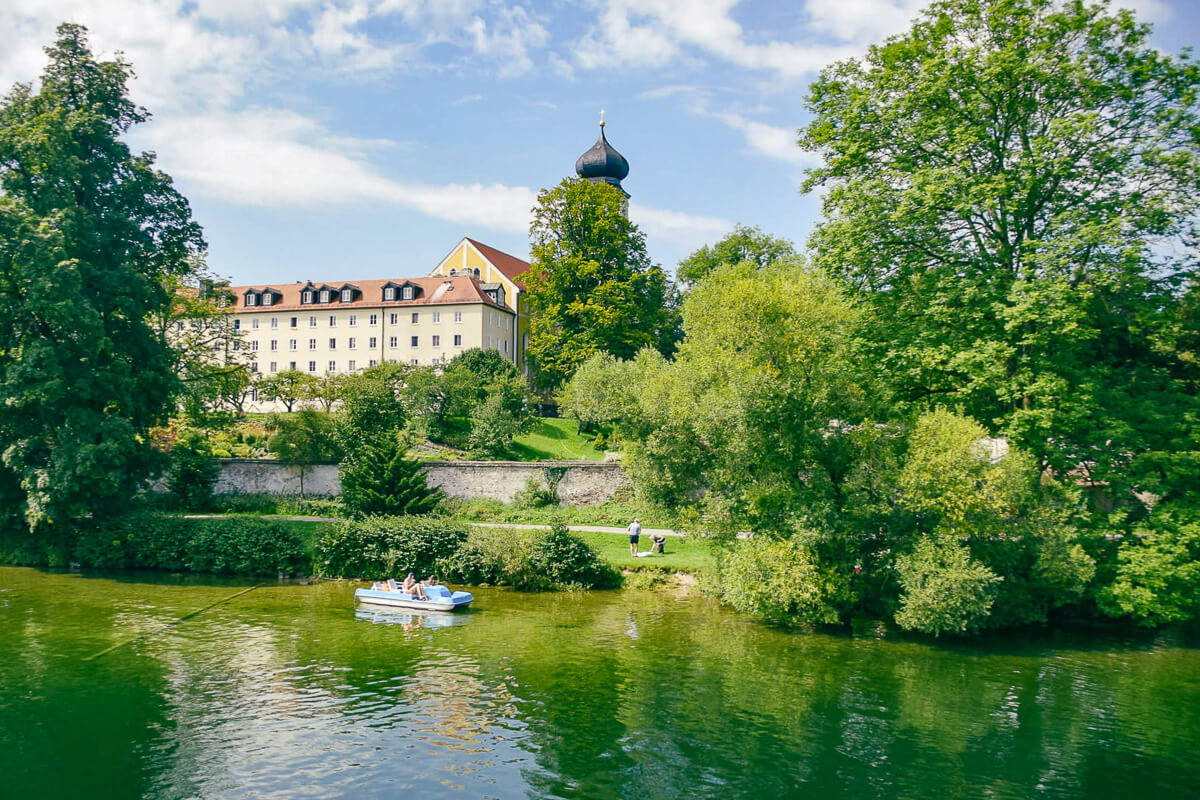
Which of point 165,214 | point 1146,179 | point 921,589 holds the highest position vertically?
point 165,214

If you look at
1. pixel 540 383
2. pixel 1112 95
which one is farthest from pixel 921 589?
pixel 540 383

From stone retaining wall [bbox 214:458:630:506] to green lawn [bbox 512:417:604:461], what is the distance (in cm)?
924

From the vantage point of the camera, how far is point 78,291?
2886cm

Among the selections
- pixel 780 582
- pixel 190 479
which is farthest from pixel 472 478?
pixel 780 582

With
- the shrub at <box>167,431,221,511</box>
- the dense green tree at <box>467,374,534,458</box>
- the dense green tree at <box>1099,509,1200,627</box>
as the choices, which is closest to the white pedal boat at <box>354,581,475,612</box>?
the shrub at <box>167,431,221,511</box>

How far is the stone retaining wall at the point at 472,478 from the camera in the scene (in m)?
36.9

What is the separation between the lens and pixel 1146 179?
22.9 m

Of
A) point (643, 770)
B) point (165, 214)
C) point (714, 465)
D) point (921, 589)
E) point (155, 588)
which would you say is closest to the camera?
point (643, 770)

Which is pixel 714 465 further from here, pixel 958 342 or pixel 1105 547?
pixel 1105 547

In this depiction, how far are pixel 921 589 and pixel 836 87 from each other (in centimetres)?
1587

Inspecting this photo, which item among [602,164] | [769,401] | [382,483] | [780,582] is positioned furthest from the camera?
[602,164]

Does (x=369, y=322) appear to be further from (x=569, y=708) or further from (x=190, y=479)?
(x=569, y=708)

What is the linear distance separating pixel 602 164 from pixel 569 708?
5514 cm

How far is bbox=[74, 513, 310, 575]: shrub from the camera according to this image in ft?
99.8
